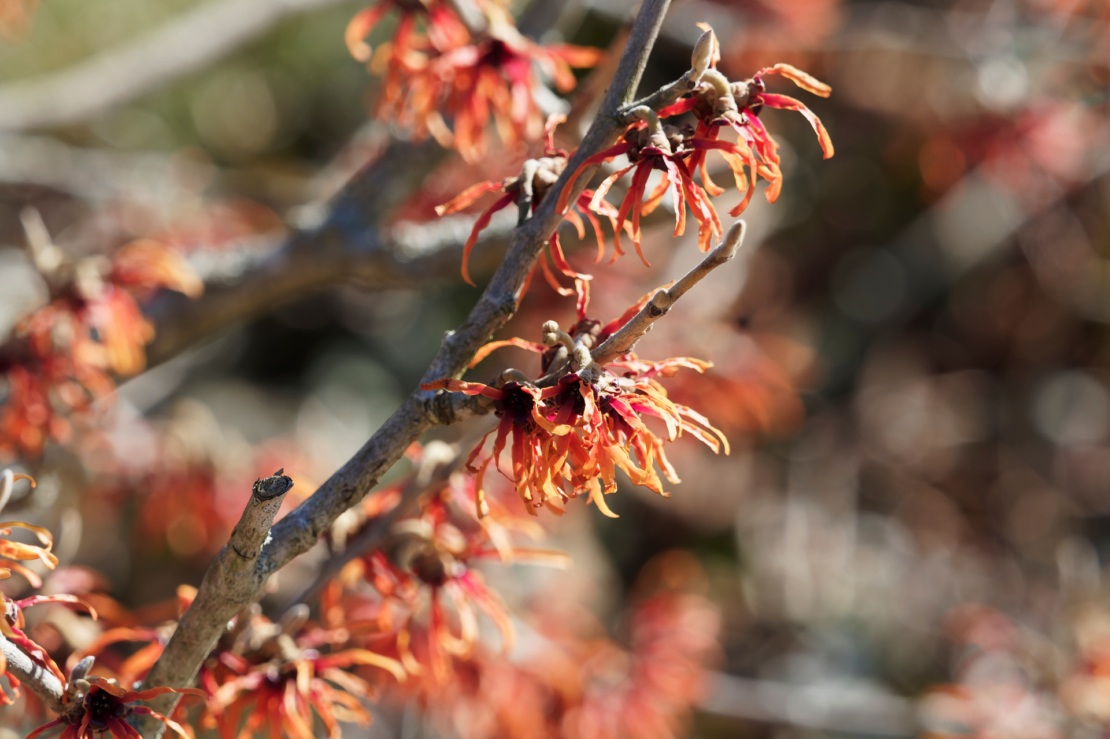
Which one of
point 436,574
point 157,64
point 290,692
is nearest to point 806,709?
point 436,574

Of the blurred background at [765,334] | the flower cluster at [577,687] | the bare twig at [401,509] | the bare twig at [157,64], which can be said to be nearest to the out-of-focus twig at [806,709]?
the blurred background at [765,334]

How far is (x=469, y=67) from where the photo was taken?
1171 millimetres

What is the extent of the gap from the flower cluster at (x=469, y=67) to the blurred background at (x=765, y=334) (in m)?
0.36

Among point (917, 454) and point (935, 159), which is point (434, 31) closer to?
point (935, 159)

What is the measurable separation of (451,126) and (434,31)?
1.23 ft

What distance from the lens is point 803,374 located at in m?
3.24

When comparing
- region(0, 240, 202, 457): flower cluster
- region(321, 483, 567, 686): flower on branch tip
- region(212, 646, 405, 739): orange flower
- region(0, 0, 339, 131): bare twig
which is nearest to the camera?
region(212, 646, 405, 739): orange flower

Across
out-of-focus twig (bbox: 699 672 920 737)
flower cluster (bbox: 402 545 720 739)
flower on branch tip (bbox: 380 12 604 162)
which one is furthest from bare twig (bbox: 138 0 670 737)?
out-of-focus twig (bbox: 699 672 920 737)

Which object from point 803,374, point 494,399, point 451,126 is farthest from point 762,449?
point 494,399

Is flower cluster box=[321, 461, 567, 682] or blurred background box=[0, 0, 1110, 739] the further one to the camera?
blurred background box=[0, 0, 1110, 739]

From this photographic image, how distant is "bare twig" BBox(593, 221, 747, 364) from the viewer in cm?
66

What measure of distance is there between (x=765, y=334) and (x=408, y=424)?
2.40 m

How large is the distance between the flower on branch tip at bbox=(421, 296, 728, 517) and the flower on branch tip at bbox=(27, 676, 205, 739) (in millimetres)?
407

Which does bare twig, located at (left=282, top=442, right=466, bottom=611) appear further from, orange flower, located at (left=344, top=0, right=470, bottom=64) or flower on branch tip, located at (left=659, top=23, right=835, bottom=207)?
orange flower, located at (left=344, top=0, right=470, bottom=64)
